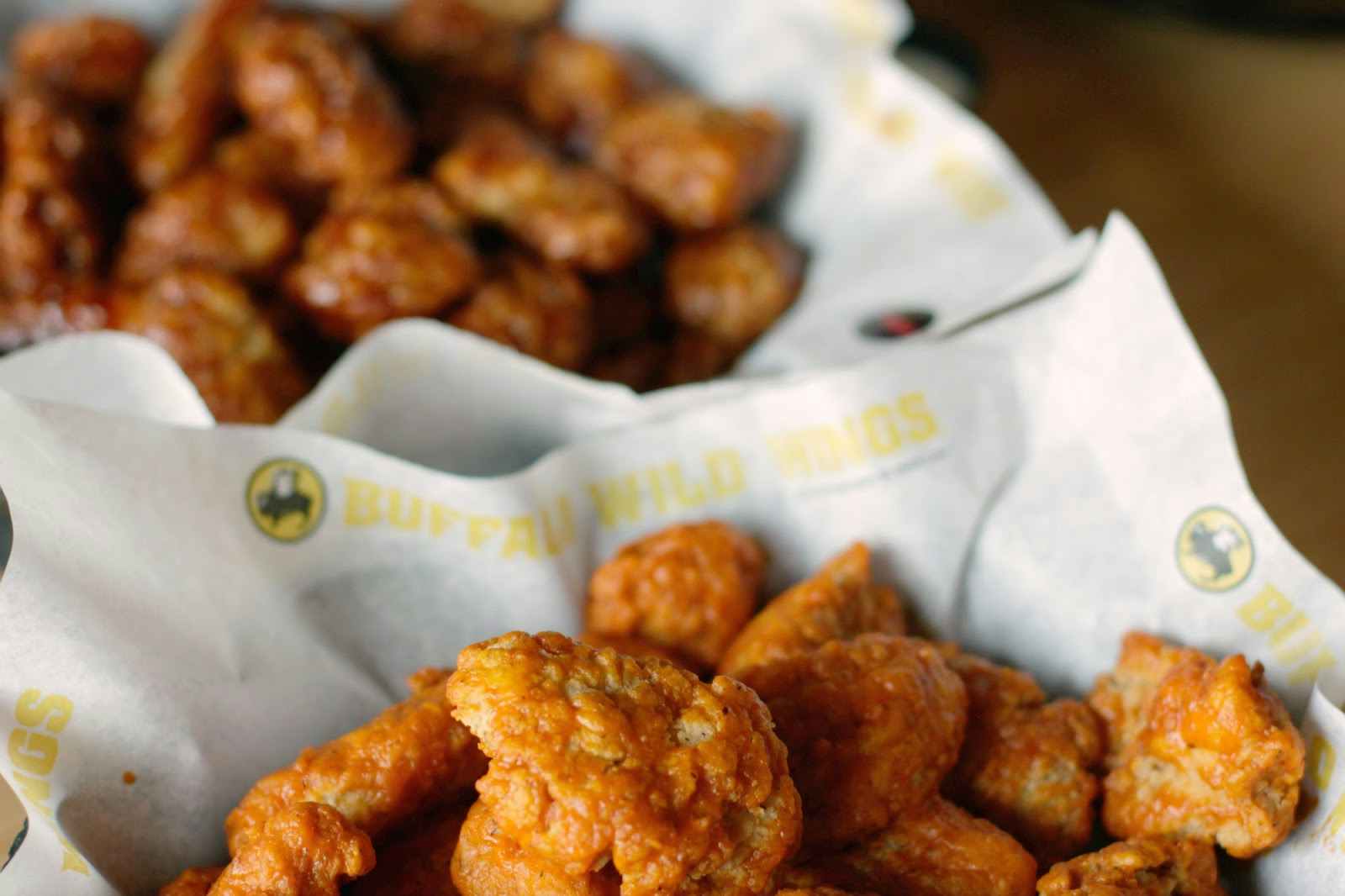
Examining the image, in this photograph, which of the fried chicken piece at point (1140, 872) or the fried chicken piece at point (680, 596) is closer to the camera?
the fried chicken piece at point (1140, 872)

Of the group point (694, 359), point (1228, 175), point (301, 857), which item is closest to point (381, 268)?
point (694, 359)

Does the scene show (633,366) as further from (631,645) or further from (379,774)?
(379,774)

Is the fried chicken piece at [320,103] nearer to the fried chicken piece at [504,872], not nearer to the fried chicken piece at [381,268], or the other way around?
the fried chicken piece at [381,268]

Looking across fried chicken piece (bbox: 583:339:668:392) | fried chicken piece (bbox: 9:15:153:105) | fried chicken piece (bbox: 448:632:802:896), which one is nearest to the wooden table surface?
fried chicken piece (bbox: 583:339:668:392)

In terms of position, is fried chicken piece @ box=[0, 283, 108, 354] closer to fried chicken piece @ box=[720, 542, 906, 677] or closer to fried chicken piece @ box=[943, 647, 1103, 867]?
fried chicken piece @ box=[720, 542, 906, 677]

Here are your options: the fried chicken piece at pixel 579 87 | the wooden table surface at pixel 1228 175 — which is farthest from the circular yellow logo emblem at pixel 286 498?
the wooden table surface at pixel 1228 175

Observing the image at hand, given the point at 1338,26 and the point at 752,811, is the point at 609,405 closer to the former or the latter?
the point at 752,811
